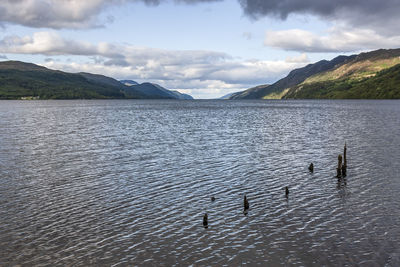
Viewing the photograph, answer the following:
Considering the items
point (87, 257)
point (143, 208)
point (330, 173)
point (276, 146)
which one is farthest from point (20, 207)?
point (276, 146)

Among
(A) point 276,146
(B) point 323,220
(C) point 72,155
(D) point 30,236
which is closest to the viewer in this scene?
(D) point 30,236

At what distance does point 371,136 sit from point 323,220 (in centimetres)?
5495

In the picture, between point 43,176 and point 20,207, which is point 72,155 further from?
point 20,207

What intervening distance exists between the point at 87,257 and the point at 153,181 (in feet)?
54.0

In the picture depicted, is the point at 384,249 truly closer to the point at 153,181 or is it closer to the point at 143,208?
the point at 143,208

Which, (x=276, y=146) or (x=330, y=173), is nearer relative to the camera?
(x=330, y=173)

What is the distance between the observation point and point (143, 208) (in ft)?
85.6

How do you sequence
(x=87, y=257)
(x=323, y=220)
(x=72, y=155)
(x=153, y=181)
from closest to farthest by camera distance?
(x=87, y=257)
(x=323, y=220)
(x=153, y=181)
(x=72, y=155)

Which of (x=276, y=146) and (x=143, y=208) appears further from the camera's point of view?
(x=276, y=146)

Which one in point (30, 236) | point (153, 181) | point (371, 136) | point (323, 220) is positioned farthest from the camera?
point (371, 136)

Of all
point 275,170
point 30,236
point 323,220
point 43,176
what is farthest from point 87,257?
point 275,170

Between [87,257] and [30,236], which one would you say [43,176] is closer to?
[30,236]

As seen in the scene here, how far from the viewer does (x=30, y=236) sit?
67.6 ft

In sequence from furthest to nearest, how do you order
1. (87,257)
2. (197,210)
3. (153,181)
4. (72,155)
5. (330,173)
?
(72,155) < (330,173) < (153,181) < (197,210) < (87,257)
